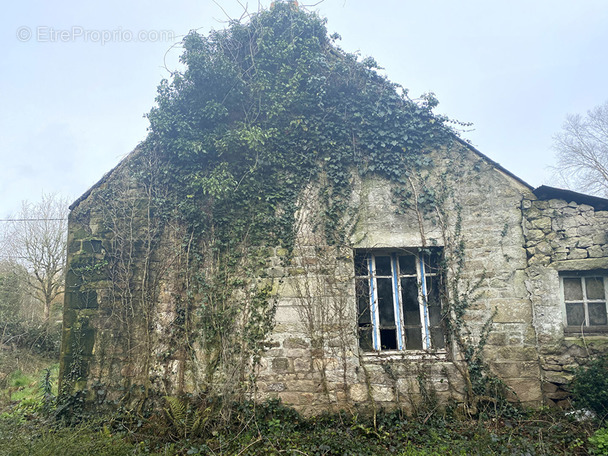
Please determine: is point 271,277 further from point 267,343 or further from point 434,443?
point 434,443

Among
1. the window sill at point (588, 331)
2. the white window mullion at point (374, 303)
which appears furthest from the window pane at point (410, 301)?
the window sill at point (588, 331)

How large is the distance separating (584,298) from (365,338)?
3174 mm

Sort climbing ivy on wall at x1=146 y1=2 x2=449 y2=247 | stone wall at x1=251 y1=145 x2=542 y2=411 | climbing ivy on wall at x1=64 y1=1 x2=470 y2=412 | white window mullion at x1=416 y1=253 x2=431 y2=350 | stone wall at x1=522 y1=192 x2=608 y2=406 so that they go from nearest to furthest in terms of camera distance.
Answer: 1. stone wall at x1=522 y1=192 x2=608 y2=406
2. stone wall at x1=251 y1=145 x2=542 y2=411
3. white window mullion at x1=416 y1=253 x2=431 y2=350
4. climbing ivy on wall at x1=64 y1=1 x2=470 y2=412
5. climbing ivy on wall at x1=146 y1=2 x2=449 y2=247

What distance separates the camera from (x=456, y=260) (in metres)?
5.38

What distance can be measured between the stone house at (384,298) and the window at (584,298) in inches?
0.6

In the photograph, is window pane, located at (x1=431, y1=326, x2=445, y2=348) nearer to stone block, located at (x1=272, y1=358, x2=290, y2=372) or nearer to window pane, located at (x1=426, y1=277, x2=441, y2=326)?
window pane, located at (x1=426, y1=277, x2=441, y2=326)

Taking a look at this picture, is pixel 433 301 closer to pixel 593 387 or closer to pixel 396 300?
pixel 396 300

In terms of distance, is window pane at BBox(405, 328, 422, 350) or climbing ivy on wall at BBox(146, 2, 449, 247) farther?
climbing ivy on wall at BBox(146, 2, 449, 247)

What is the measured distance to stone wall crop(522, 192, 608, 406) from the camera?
16.4ft

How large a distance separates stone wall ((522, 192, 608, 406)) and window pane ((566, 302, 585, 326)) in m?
0.11

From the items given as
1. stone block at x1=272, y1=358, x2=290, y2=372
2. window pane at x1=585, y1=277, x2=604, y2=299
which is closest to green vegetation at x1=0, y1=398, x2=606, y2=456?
stone block at x1=272, y1=358, x2=290, y2=372

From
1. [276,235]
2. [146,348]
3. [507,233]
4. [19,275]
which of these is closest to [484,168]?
[507,233]

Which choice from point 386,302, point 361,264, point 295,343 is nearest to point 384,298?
point 386,302

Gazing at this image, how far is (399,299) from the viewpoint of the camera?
17.8ft
